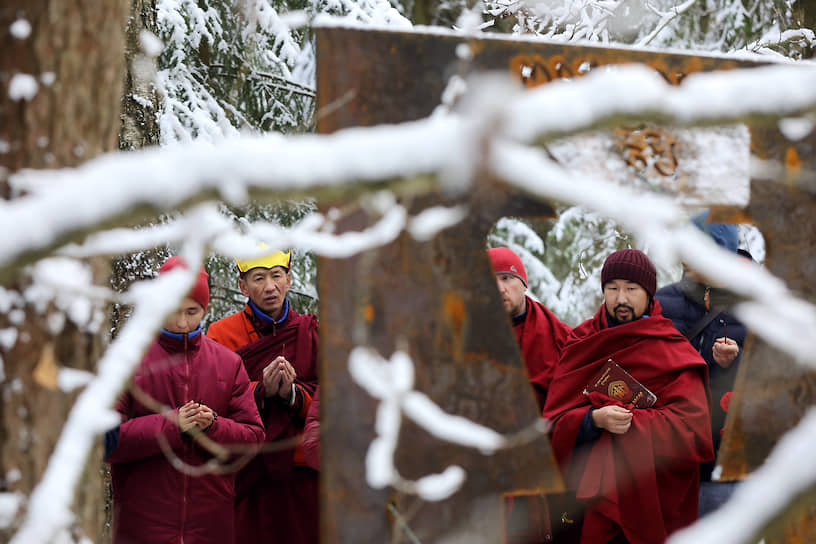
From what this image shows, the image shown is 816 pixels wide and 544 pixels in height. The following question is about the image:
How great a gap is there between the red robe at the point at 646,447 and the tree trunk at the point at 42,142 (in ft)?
6.17

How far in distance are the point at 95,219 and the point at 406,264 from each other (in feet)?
3.52

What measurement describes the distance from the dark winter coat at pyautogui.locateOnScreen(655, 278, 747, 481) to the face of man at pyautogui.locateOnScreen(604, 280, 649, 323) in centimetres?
43

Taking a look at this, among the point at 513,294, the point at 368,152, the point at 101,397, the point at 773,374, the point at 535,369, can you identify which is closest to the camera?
the point at 368,152

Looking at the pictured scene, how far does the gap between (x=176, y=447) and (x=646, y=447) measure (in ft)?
5.80

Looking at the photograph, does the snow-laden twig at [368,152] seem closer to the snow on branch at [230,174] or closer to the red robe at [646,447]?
the snow on branch at [230,174]

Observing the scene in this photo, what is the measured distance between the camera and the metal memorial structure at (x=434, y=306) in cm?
190

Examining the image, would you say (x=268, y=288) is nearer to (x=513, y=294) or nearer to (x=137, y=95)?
(x=513, y=294)

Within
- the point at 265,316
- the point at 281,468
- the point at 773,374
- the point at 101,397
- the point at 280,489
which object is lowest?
the point at 280,489

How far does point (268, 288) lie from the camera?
357 centimetres

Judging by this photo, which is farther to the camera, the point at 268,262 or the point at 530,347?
the point at 268,262

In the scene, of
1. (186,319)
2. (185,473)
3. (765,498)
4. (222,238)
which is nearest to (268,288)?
(186,319)

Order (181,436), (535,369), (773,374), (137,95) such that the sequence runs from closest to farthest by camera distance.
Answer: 1. (773,374)
2. (181,436)
3. (535,369)
4. (137,95)

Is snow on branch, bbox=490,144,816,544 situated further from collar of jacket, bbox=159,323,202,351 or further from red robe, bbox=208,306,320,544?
red robe, bbox=208,306,320,544

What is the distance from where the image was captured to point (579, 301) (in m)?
6.50
